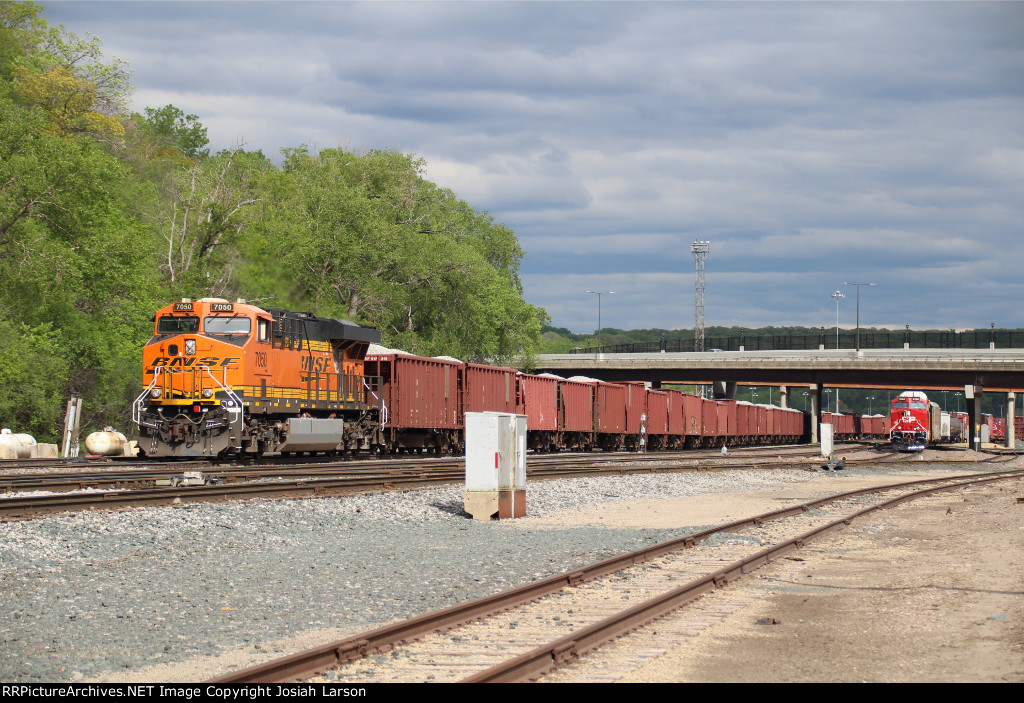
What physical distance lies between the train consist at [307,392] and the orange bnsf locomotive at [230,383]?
0.09ft

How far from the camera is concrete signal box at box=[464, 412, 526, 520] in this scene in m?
17.0

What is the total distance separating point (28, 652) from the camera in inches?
300

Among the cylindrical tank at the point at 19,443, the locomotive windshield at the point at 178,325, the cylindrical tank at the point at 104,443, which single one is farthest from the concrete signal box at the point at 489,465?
the cylindrical tank at the point at 19,443

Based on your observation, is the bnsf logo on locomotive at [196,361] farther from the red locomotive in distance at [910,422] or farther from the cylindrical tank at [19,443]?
the red locomotive in distance at [910,422]

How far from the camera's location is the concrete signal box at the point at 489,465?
1697 centimetres

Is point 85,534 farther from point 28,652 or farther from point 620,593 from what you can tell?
point 620,593

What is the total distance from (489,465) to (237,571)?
6.33 m

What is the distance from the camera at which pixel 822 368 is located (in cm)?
8194

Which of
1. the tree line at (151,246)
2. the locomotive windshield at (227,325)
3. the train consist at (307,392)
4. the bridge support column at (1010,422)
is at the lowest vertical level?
the bridge support column at (1010,422)

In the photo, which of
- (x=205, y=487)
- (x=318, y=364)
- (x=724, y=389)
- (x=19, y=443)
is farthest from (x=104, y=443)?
(x=724, y=389)

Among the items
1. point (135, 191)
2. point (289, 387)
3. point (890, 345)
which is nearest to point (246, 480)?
point (289, 387)

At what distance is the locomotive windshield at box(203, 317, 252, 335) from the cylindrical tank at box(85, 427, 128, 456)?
341 inches

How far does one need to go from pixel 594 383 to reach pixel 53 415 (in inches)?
932

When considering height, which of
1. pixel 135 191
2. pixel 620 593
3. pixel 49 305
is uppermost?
pixel 135 191
